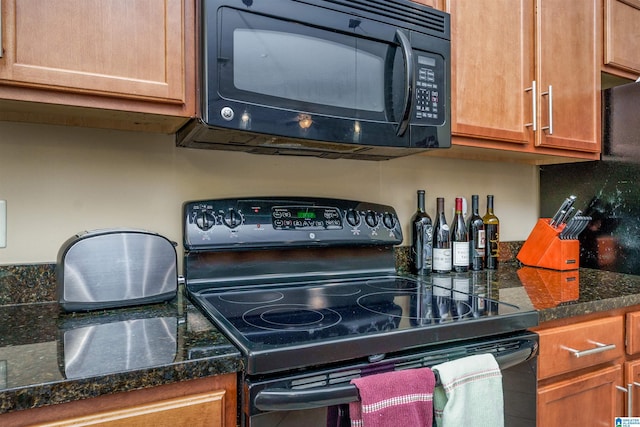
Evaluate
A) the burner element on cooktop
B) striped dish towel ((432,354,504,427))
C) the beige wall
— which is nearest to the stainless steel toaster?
the beige wall

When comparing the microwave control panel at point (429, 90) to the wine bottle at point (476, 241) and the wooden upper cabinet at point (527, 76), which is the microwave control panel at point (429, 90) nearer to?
the wooden upper cabinet at point (527, 76)

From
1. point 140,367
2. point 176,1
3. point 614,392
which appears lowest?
point 614,392

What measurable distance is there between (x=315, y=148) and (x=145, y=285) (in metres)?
0.61

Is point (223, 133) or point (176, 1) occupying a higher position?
point (176, 1)

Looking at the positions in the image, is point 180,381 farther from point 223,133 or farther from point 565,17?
point 565,17

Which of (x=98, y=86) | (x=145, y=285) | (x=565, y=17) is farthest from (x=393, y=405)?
(x=565, y=17)

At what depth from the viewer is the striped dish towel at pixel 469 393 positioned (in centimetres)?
78

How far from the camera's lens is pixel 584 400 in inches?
43.7

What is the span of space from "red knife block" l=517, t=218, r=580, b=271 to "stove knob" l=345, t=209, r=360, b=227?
0.84 meters

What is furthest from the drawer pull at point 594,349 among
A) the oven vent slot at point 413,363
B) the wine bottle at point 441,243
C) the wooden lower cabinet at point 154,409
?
the wooden lower cabinet at point 154,409

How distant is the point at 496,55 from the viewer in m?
1.39

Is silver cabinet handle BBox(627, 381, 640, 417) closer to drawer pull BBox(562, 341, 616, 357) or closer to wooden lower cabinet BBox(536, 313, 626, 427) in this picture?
wooden lower cabinet BBox(536, 313, 626, 427)

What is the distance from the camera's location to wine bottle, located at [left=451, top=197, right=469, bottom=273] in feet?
5.19

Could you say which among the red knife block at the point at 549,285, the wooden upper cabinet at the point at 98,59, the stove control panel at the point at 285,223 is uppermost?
the wooden upper cabinet at the point at 98,59
